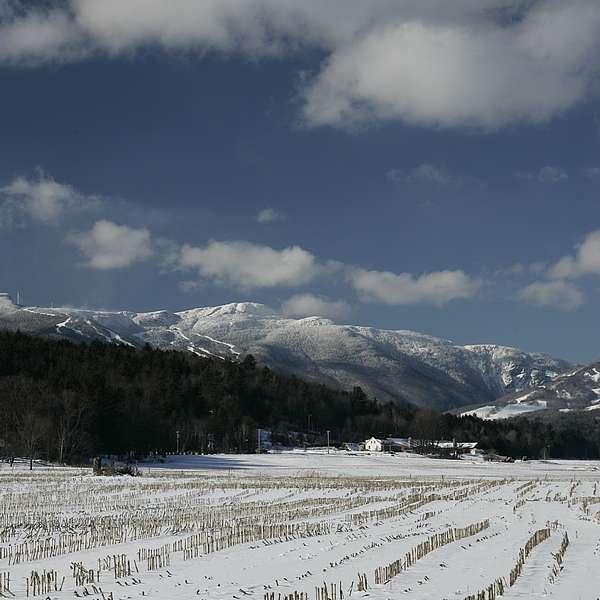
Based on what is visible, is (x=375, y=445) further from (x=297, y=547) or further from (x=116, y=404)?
(x=297, y=547)

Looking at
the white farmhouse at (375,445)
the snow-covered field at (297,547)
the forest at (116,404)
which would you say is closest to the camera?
the snow-covered field at (297,547)

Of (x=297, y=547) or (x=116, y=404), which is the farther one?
(x=116, y=404)

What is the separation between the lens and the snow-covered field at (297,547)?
627 inches

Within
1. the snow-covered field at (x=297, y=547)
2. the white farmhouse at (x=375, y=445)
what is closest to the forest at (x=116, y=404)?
the white farmhouse at (x=375, y=445)

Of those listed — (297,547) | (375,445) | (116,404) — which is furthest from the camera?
(375,445)

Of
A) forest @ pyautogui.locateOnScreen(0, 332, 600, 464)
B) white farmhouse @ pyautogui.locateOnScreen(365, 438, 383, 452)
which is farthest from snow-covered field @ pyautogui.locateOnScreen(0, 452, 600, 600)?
white farmhouse @ pyautogui.locateOnScreen(365, 438, 383, 452)

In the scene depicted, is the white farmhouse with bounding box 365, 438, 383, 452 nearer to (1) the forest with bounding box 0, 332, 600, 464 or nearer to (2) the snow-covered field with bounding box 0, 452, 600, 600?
(1) the forest with bounding box 0, 332, 600, 464

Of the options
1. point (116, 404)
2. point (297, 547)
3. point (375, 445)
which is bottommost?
point (375, 445)

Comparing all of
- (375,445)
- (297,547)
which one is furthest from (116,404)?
(297,547)

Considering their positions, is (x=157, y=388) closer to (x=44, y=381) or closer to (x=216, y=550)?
(x=44, y=381)

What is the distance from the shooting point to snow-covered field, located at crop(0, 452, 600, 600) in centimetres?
1592

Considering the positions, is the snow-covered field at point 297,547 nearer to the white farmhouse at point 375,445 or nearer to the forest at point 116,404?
the forest at point 116,404

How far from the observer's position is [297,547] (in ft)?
72.8

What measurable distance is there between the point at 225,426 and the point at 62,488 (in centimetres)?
10574
